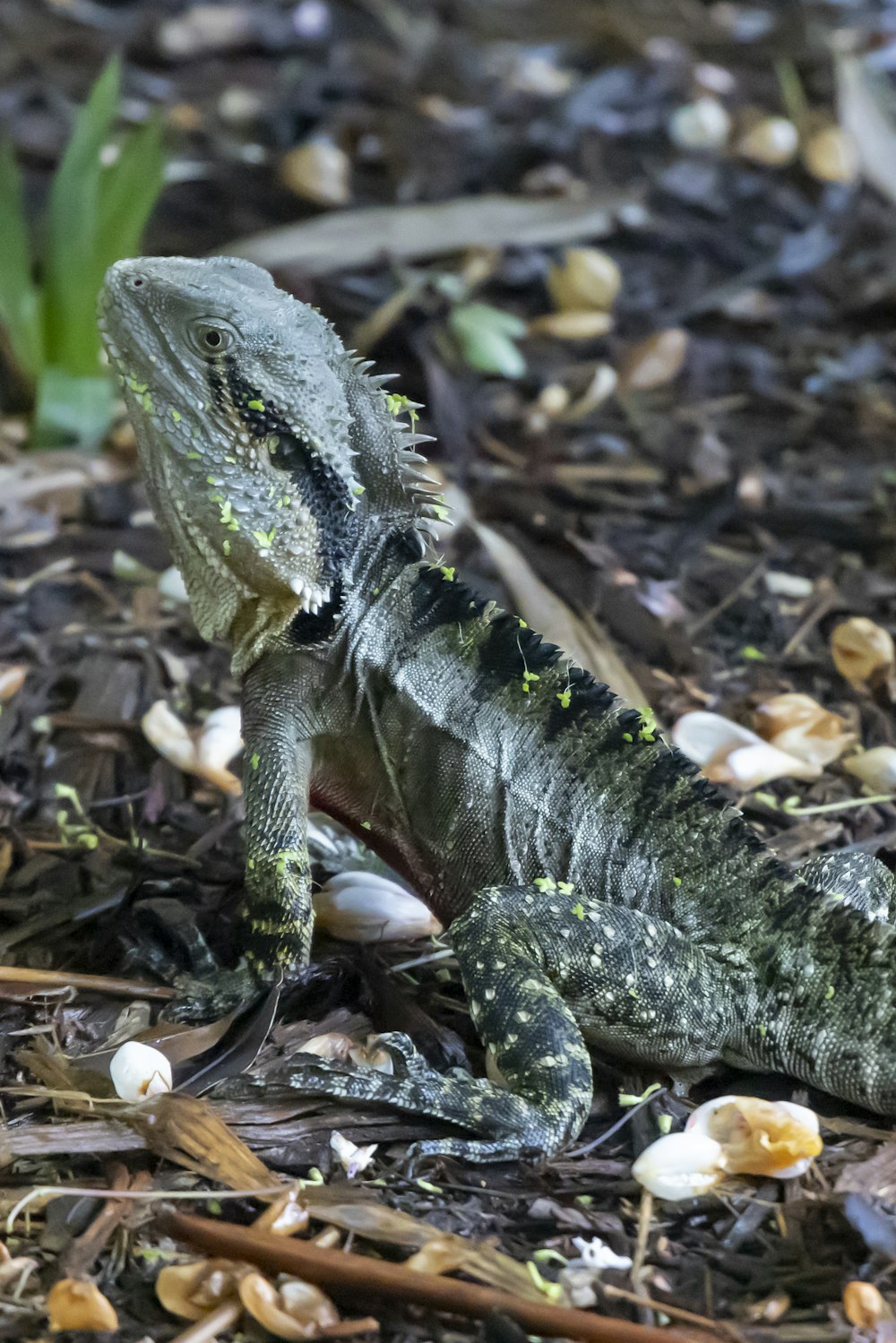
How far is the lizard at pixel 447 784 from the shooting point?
380 cm

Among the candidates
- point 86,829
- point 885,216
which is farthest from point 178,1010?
point 885,216

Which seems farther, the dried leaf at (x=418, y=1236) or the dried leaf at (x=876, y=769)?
the dried leaf at (x=876, y=769)

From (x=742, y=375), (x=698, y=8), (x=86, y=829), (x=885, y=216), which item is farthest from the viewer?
(x=698, y=8)

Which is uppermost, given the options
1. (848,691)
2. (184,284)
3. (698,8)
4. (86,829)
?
(184,284)

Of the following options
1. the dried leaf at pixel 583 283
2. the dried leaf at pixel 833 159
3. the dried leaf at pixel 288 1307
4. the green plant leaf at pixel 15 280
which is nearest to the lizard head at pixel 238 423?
the dried leaf at pixel 288 1307

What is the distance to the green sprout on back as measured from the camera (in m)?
7.10

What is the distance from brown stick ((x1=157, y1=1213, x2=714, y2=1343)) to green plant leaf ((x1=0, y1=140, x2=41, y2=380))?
5417 millimetres

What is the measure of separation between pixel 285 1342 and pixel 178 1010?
4.11ft

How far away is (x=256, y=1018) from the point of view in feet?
13.4

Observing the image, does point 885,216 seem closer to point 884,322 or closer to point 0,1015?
point 884,322

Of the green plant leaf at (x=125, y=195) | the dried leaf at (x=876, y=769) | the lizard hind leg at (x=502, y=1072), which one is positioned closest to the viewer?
the lizard hind leg at (x=502, y=1072)

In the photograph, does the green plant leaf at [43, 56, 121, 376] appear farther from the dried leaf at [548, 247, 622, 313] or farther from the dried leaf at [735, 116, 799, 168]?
the dried leaf at [735, 116, 799, 168]

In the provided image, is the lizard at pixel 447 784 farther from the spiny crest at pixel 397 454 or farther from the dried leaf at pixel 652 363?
the dried leaf at pixel 652 363

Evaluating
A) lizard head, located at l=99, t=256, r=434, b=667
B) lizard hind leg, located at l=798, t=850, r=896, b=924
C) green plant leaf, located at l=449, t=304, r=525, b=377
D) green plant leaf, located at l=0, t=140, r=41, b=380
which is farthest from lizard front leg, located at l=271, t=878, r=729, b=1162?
green plant leaf, located at l=0, t=140, r=41, b=380
